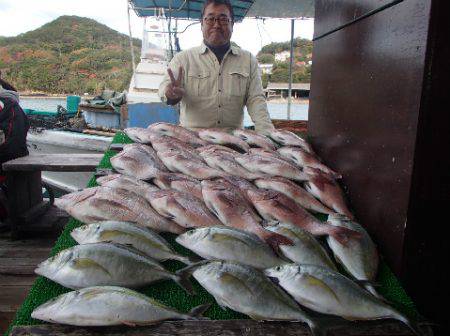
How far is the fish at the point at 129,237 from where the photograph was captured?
1597 millimetres

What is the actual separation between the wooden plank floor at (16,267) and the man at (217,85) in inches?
99.3

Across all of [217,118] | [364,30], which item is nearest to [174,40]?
[217,118]

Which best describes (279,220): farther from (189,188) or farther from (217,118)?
(217,118)

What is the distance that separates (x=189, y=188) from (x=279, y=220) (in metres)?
0.57

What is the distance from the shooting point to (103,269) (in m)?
1.40

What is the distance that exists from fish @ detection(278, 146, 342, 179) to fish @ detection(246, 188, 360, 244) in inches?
23.2

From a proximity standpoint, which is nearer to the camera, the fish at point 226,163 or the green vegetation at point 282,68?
the fish at point 226,163

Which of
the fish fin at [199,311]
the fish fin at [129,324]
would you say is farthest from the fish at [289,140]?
the fish fin at [129,324]

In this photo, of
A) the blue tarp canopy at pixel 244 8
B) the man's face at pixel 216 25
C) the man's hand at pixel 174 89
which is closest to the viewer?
the man's hand at pixel 174 89

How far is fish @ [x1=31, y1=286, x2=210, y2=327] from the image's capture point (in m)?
1.19

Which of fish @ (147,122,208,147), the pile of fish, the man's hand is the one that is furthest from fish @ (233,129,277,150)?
the man's hand

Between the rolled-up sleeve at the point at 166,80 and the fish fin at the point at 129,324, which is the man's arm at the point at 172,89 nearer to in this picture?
the rolled-up sleeve at the point at 166,80

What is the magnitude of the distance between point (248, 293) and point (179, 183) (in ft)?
3.32

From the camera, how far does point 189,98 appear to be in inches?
179
